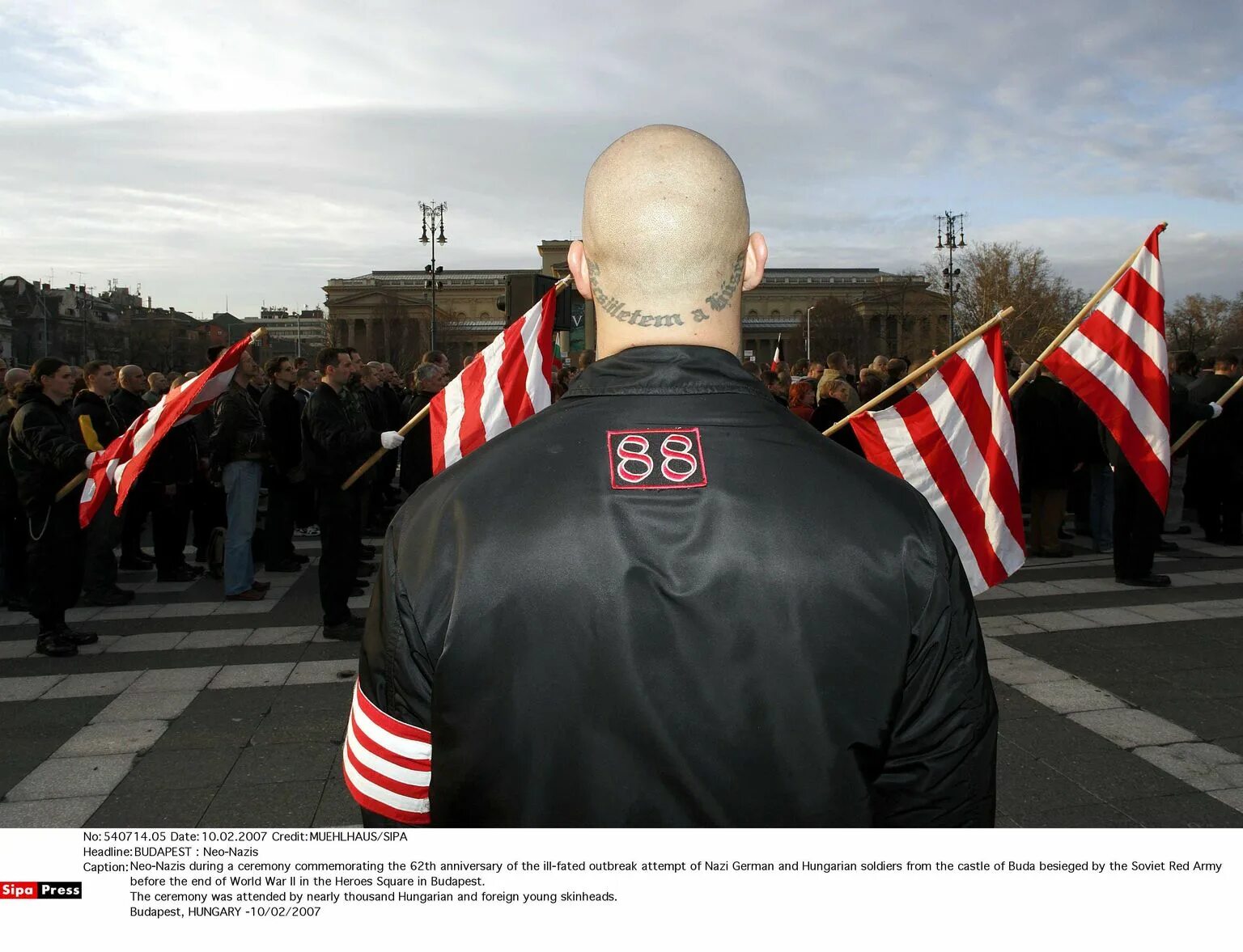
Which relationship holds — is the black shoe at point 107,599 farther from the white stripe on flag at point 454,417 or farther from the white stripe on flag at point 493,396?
the white stripe on flag at point 493,396

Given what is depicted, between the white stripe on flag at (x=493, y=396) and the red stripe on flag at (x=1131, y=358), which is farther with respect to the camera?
the white stripe on flag at (x=493, y=396)

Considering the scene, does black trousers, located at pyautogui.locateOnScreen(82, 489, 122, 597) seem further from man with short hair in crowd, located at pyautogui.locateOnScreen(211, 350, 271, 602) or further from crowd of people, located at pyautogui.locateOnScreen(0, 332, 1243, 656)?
man with short hair in crowd, located at pyautogui.locateOnScreen(211, 350, 271, 602)

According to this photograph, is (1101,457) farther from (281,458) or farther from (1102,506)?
(281,458)

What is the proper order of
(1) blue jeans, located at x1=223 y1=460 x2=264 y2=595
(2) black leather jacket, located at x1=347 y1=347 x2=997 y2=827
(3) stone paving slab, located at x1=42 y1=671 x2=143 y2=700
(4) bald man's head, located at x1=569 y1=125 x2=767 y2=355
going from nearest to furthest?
1. (2) black leather jacket, located at x1=347 y1=347 x2=997 y2=827
2. (4) bald man's head, located at x1=569 y1=125 x2=767 y2=355
3. (3) stone paving slab, located at x1=42 y1=671 x2=143 y2=700
4. (1) blue jeans, located at x1=223 y1=460 x2=264 y2=595

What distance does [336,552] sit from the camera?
6.86m

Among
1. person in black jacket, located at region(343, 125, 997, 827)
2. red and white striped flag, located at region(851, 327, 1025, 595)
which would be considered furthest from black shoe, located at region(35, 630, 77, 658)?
person in black jacket, located at region(343, 125, 997, 827)

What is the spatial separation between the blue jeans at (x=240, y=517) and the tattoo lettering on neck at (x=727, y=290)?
749 centimetres

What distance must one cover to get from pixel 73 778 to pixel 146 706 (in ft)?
3.36

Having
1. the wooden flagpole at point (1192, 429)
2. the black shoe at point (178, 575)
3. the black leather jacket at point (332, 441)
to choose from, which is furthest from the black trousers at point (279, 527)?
the wooden flagpole at point (1192, 429)

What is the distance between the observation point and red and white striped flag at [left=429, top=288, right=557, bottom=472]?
5996 mm

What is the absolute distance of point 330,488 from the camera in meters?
6.88

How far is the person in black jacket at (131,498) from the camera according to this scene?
9370 mm

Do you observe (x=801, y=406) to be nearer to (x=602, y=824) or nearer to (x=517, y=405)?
(x=517, y=405)
